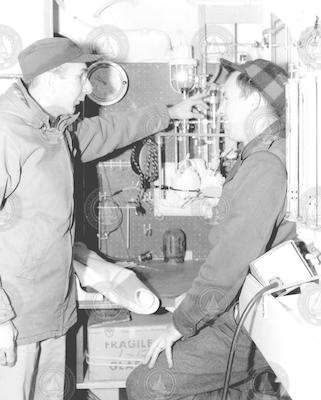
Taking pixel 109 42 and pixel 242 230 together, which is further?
pixel 109 42

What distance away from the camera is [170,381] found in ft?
5.97

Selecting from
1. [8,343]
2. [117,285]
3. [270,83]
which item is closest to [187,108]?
[270,83]

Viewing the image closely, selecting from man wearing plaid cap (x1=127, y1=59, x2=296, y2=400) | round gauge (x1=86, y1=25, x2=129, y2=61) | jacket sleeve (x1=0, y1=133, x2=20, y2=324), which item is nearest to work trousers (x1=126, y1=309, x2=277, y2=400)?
man wearing plaid cap (x1=127, y1=59, x2=296, y2=400)

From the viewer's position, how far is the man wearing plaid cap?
1684mm

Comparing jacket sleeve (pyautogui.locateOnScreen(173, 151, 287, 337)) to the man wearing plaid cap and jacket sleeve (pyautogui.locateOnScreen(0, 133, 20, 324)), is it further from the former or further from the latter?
jacket sleeve (pyautogui.locateOnScreen(0, 133, 20, 324))

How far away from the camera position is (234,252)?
5.57ft

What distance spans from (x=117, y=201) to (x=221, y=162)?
60cm

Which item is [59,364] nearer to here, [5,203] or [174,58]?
[5,203]

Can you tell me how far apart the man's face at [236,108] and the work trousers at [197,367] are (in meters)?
0.64

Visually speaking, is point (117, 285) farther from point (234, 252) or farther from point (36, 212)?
point (234, 252)

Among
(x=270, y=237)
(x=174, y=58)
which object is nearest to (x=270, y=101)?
(x=270, y=237)

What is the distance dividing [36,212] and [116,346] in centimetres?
90

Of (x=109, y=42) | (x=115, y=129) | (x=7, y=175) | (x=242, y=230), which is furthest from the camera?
(x=109, y=42)

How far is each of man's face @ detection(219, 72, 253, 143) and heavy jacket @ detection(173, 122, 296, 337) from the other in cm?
16
